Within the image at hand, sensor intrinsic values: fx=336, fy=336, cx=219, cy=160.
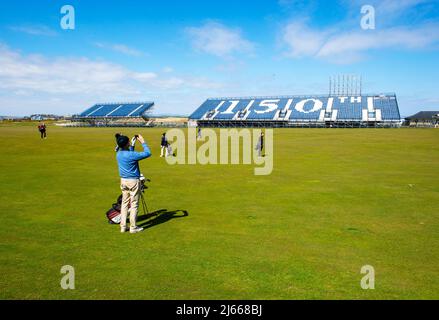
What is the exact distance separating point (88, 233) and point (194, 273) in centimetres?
370

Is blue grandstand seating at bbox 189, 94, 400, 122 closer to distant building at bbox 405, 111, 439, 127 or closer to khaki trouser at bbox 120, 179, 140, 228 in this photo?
distant building at bbox 405, 111, 439, 127

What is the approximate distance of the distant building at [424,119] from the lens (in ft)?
288

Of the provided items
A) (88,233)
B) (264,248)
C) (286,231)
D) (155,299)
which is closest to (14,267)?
(88,233)

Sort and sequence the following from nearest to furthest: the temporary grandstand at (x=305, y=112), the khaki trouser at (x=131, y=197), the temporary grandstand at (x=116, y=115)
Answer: the khaki trouser at (x=131, y=197), the temporary grandstand at (x=305, y=112), the temporary grandstand at (x=116, y=115)

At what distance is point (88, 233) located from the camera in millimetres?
8719

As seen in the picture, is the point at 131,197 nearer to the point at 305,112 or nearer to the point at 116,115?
the point at 305,112

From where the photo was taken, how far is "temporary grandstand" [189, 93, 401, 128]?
81.0 metres

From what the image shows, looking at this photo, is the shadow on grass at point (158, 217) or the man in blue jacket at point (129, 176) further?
the shadow on grass at point (158, 217)

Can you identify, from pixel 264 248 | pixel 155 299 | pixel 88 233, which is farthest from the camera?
pixel 88 233

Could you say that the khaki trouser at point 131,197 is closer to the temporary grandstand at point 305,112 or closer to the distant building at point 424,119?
the temporary grandstand at point 305,112

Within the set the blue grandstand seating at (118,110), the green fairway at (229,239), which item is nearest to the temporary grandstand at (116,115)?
the blue grandstand seating at (118,110)

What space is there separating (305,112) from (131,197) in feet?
276

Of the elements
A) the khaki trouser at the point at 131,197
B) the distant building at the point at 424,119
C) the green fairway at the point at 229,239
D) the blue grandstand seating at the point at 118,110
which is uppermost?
the blue grandstand seating at the point at 118,110

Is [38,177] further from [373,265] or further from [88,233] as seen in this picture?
[373,265]
